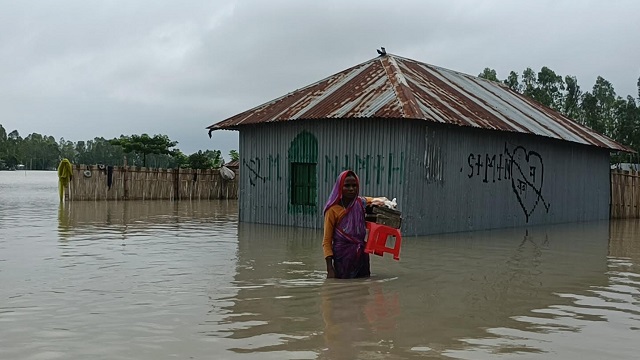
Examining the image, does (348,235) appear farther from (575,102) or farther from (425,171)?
(575,102)

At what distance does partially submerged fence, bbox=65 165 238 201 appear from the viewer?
84.5ft

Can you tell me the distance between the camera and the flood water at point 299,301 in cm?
546

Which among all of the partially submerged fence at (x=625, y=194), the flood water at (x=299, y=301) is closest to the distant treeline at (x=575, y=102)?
the partially submerged fence at (x=625, y=194)

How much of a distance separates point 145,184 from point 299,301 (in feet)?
72.2

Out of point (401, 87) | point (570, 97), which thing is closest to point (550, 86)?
point (570, 97)

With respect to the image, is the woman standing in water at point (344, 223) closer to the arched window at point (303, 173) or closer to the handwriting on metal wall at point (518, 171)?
the arched window at point (303, 173)

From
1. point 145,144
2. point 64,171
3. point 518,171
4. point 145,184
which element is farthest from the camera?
point 145,144

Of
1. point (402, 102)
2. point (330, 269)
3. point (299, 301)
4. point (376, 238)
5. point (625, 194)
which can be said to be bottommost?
point (299, 301)

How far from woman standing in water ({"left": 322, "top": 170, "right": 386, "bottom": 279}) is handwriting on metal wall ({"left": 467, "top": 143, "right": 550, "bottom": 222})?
8.90 metres

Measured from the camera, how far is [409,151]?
1487cm

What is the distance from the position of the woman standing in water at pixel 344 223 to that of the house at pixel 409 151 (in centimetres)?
619

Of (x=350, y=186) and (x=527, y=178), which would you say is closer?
(x=350, y=186)

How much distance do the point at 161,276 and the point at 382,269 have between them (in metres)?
3.18

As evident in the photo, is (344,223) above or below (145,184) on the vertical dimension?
below
